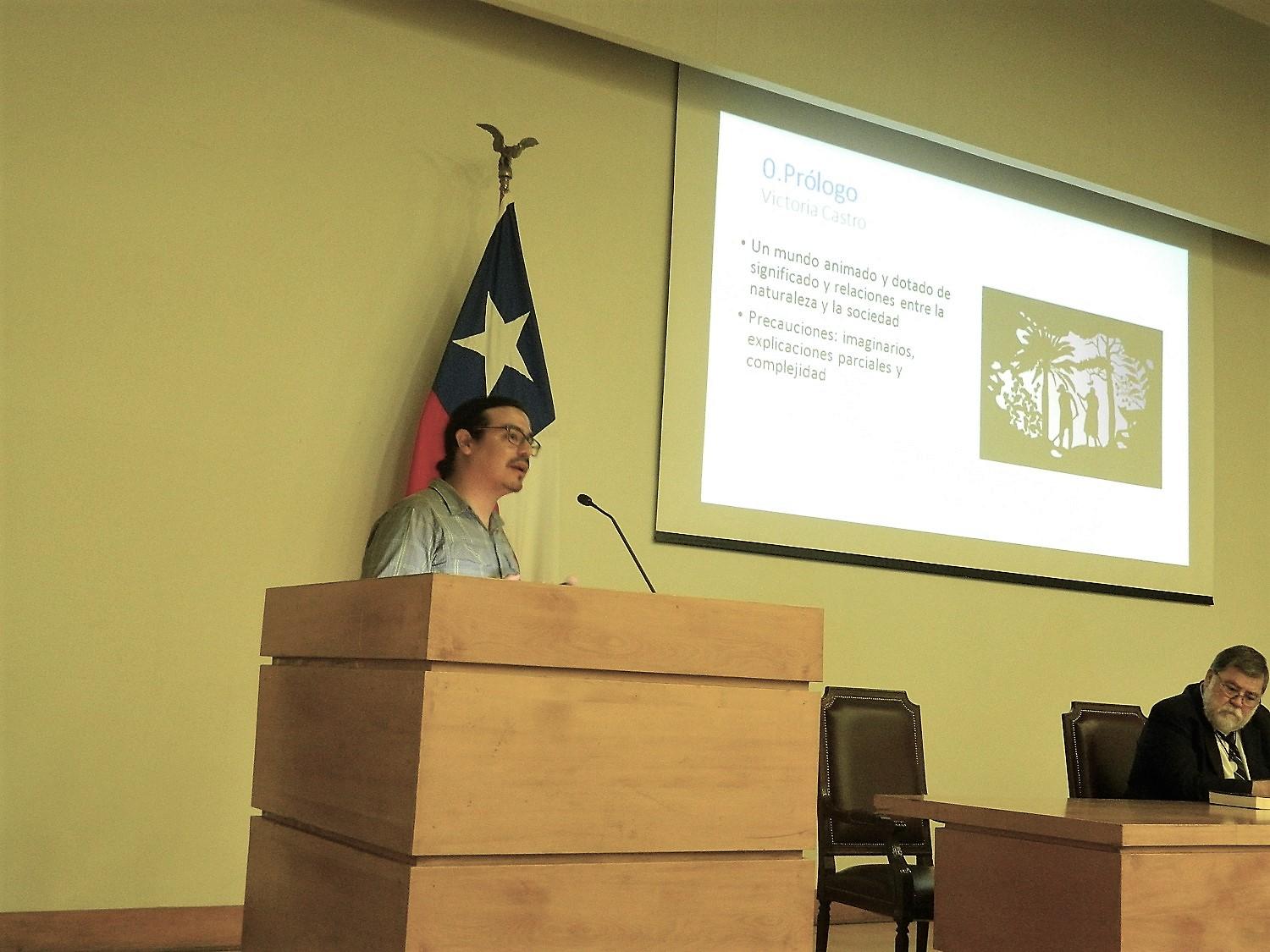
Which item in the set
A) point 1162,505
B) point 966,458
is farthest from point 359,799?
point 1162,505

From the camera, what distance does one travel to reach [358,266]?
4.38 meters

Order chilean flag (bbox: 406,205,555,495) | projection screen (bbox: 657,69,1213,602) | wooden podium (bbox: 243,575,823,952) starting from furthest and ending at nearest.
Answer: projection screen (bbox: 657,69,1213,602) → chilean flag (bbox: 406,205,555,495) → wooden podium (bbox: 243,575,823,952)

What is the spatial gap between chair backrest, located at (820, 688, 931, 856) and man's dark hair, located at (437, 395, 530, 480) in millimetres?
1346

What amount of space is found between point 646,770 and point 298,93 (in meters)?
3.11

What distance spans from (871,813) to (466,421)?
1576 millimetres

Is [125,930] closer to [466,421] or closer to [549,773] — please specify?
[466,421]

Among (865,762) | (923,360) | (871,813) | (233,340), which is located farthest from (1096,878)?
(923,360)

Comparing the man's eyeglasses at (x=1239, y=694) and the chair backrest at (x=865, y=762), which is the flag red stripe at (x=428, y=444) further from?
the man's eyeglasses at (x=1239, y=694)

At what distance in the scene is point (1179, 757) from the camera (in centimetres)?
378

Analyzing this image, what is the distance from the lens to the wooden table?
264cm

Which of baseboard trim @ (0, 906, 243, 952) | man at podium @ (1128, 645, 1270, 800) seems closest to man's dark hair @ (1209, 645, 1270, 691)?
man at podium @ (1128, 645, 1270, 800)

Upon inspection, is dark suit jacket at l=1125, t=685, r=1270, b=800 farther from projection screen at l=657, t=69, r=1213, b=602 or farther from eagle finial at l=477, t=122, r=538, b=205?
eagle finial at l=477, t=122, r=538, b=205

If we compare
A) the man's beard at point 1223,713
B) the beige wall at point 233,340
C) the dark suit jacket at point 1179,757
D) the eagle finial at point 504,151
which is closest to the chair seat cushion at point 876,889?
the dark suit jacket at point 1179,757

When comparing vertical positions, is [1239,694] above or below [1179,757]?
above
